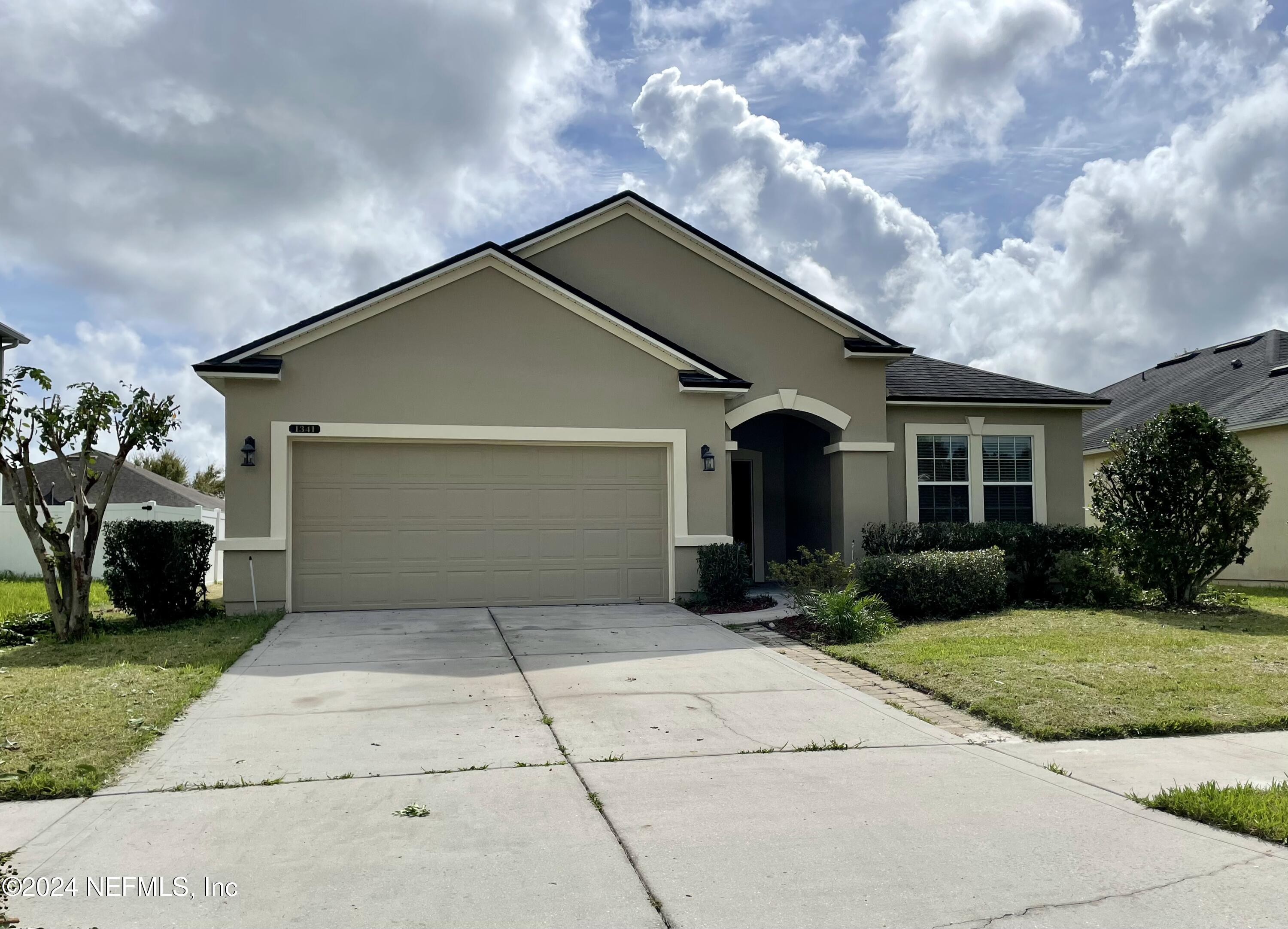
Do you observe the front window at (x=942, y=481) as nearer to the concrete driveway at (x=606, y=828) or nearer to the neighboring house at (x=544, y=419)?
the neighboring house at (x=544, y=419)

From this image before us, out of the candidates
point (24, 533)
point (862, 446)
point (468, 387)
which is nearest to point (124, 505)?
point (24, 533)

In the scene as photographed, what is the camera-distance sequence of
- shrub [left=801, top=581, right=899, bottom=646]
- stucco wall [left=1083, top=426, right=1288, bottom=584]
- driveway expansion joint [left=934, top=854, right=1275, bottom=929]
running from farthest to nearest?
stucco wall [left=1083, top=426, right=1288, bottom=584] → shrub [left=801, top=581, right=899, bottom=646] → driveway expansion joint [left=934, top=854, right=1275, bottom=929]

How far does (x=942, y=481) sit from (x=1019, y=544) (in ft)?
7.65

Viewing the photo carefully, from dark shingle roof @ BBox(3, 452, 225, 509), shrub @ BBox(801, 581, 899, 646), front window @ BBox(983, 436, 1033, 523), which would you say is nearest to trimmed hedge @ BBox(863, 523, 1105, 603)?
front window @ BBox(983, 436, 1033, 523)

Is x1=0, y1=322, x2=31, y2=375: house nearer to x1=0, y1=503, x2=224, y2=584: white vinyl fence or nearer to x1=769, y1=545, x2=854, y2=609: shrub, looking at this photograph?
x1=0, y1=503, x2=224, y2=584: white vinyl fence

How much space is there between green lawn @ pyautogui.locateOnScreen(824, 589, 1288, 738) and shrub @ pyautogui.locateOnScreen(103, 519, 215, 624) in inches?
332

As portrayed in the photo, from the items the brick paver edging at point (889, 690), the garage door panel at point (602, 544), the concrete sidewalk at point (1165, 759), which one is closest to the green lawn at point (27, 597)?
the garage door panel at point (602, 544)

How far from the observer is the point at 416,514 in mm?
12992

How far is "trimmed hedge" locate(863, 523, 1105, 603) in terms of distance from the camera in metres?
14.1

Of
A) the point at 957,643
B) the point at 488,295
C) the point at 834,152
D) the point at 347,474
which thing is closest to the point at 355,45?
the point at 488,295

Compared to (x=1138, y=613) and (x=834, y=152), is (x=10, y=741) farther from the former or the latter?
(x=834, y=152)

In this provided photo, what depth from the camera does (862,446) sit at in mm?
15484

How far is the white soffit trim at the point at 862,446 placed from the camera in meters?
15.4

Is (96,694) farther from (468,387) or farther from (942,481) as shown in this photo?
(942,481)
